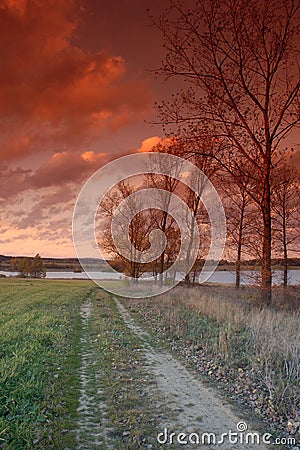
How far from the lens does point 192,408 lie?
6.54 meters

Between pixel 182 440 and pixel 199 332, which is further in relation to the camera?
pixel 199 332

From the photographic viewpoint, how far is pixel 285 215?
2855 cm

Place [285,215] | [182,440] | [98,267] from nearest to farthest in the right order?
[182,440]
[285,215]
[98,267]

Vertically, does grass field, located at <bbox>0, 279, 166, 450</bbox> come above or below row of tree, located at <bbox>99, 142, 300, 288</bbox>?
below

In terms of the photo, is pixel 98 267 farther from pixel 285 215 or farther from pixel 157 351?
pixel 157 351

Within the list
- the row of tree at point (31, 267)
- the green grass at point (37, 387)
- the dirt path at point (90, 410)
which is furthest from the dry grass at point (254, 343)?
the row of tree at point (31, 267)

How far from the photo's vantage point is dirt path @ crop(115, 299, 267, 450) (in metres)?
5.50

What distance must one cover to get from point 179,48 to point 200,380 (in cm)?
1210

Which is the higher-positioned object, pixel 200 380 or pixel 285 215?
pixel 285 215

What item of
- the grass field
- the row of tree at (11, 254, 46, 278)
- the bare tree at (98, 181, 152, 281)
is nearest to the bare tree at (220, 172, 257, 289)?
the bare tree at (98, 181, 152, 281)

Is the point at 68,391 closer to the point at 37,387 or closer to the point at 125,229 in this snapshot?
the point at 37,387

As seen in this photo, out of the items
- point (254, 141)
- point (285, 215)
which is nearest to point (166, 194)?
point (285, 215)

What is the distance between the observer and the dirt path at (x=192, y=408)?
5.50 m

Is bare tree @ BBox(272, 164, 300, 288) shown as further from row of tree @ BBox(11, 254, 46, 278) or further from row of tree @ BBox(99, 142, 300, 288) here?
row of tree @ BBox(11, 254, 46, 278)
